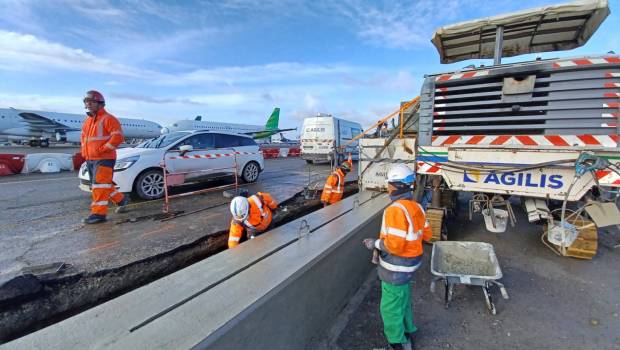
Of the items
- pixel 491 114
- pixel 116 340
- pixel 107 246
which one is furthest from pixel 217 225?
pixel 491 114

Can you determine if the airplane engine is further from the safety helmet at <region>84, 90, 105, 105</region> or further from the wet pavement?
the safety helmet at <region>84, 90, 105, 105</region>

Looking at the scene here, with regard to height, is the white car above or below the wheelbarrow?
above

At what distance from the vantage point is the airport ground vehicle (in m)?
2.96

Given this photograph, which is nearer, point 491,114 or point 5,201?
point 491,114

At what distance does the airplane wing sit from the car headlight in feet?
94.2

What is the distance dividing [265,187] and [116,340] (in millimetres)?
6642

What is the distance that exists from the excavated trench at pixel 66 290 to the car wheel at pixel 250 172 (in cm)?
493

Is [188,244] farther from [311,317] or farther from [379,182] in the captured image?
[379,182]

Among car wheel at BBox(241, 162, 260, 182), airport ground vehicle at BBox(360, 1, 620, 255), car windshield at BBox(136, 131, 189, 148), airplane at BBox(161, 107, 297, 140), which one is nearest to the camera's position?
airport ground vehicle at BBox(360, 1, 620, 255)

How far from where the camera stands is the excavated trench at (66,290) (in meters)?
2.34

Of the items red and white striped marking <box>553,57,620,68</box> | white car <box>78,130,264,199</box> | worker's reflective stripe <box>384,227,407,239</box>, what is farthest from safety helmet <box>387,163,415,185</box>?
white car <box>78,130,264,199</box>

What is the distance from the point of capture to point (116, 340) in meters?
1.42

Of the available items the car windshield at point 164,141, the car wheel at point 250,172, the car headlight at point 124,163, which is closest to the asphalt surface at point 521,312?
the car headlight at point 124,163

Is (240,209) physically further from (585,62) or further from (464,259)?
(585,62)
